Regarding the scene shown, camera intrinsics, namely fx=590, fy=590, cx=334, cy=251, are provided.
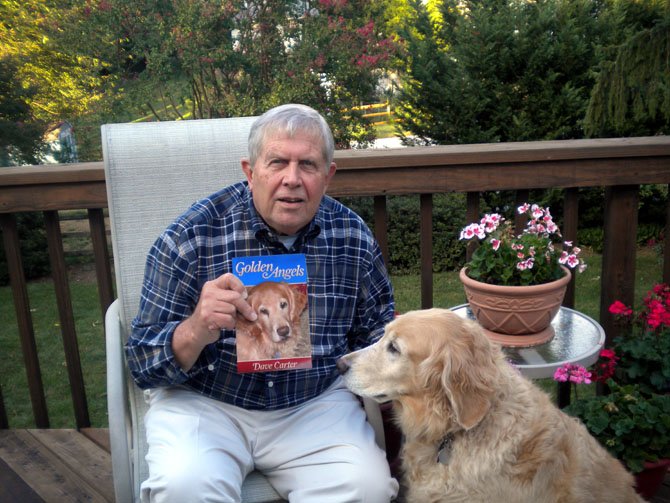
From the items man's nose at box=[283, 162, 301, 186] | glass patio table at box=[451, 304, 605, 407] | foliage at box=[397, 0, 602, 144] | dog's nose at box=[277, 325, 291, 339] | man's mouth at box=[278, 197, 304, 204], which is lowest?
glass patio table at box=[451, 304, 605, 407]

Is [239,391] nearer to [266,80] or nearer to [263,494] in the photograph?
[263,494]

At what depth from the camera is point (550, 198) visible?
22.3ft

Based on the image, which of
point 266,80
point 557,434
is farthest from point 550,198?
point 557,434

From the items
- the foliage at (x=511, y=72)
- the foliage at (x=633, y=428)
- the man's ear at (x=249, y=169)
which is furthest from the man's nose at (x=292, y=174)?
the foliage at (x=511, y=72)

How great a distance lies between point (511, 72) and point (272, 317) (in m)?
6.61

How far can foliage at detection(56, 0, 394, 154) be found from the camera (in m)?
7.25

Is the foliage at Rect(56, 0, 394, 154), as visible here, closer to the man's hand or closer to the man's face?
the man's face

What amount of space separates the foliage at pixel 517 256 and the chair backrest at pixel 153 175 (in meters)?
0.96

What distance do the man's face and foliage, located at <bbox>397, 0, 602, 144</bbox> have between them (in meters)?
5.78

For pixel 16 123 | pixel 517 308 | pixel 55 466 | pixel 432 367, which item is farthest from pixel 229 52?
pixel 432 367

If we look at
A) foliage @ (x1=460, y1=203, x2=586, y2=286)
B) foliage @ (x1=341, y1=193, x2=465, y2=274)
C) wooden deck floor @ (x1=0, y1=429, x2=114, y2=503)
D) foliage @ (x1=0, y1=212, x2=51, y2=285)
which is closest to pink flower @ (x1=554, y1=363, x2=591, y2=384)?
foliage @ (x1=460, y1=203, x2=586, y2=286)

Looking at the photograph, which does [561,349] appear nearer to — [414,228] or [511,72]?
[414,228]

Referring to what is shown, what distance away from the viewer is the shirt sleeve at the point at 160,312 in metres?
1.73

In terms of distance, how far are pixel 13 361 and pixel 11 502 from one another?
2.94m
